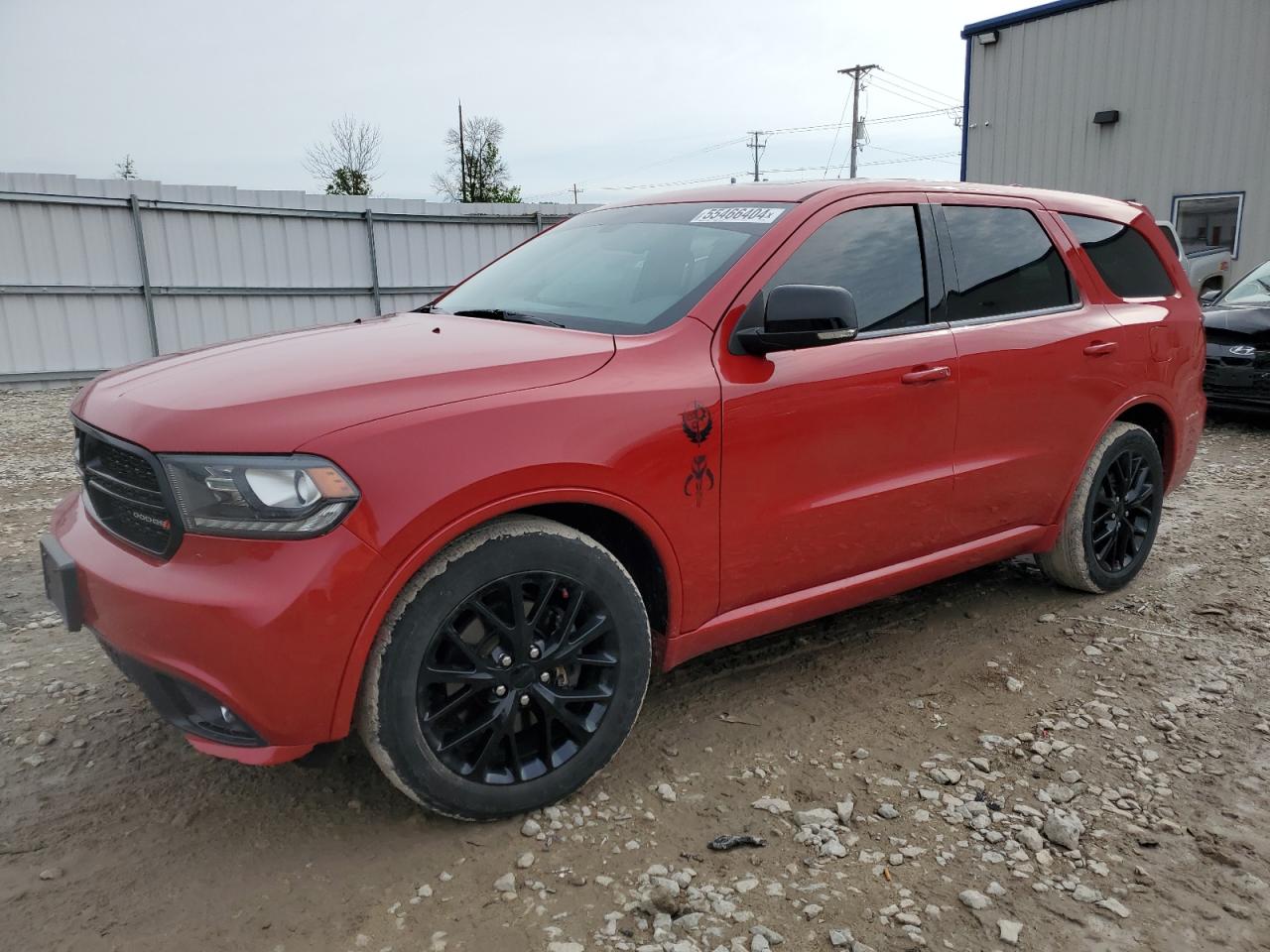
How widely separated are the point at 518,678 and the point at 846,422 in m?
1.32

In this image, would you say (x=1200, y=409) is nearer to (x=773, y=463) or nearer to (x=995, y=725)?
(x=995, y=725)

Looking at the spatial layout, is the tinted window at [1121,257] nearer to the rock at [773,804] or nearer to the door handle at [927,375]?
the door handle at [927,375]

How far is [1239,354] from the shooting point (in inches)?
314

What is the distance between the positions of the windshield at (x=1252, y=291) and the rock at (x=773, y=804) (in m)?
7.98

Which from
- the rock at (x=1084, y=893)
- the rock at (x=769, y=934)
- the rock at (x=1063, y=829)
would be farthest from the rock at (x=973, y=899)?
the rock at (x=769, y=934)

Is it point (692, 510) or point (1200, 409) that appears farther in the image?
point (1200, 409)

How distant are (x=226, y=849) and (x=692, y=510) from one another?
4.97 feet

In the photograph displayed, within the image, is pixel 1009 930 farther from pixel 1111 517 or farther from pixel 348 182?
pixel 348 182

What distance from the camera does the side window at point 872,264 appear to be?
9.90 ft

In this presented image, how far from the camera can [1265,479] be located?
6371 mm

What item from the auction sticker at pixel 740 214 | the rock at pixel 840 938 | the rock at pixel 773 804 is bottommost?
the rock at pixel 840 938

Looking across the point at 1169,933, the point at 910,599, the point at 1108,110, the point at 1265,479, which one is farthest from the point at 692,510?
the point at 1108,110

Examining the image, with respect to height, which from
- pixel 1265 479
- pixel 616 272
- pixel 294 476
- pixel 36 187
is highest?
pixel 36 187

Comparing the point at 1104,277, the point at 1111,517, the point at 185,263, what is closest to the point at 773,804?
the point at 1111,517
